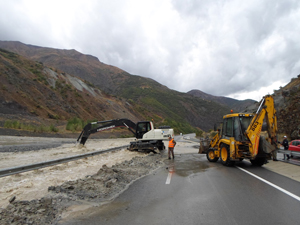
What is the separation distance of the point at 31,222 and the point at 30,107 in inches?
1502

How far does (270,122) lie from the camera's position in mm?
11227

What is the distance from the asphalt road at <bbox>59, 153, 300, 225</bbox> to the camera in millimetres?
4852

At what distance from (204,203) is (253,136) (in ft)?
20.2

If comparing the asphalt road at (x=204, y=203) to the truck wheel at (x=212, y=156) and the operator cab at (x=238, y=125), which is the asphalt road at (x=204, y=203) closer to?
the operator cab at (x=238, y=125)

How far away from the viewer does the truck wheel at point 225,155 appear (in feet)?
38.0

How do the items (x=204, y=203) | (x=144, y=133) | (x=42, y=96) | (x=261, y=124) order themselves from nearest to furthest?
(x=204, y=203) → (x=261, y=124) → (x=144, y=133) → (x=42, y=96)

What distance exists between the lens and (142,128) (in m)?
19.6

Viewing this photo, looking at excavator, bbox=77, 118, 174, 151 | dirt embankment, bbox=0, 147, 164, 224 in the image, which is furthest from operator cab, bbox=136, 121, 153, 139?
dirt embankment, bbox=0, 147, 164, 224

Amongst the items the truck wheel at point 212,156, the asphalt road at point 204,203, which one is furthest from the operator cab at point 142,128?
the asphalt road at point 204,203

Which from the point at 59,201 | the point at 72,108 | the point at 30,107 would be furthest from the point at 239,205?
the point at 72,108

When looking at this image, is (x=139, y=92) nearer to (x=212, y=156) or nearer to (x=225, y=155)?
(x=212, y=156)

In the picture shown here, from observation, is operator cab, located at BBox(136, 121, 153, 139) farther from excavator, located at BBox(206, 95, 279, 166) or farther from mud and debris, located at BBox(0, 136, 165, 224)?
mud and debris, located at BBox(0, 136, 165, 224)

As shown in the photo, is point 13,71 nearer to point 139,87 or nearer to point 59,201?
point 59,201

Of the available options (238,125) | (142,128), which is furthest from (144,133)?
(238,125)
